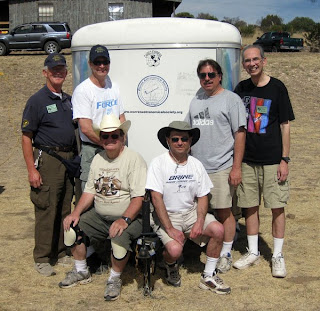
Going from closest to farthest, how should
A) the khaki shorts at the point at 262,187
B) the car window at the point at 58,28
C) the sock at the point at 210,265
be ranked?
the sock at the point at 210,265 → the khaki shorts at the point at 262,187 → the car window at the point at 58,28

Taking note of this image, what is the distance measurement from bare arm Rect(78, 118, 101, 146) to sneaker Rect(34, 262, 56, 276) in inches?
48.8

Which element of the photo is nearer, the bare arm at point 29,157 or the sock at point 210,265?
the sock at point 210,265

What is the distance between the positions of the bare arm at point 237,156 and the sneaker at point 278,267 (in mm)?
805

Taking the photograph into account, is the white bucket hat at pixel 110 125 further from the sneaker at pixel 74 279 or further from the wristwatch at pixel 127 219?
the sneaker at pixel 74 279

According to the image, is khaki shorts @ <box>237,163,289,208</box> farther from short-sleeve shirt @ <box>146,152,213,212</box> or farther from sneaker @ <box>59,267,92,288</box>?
sneaker @ <box>59,267,92,288</box>

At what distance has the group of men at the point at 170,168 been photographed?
4129mm

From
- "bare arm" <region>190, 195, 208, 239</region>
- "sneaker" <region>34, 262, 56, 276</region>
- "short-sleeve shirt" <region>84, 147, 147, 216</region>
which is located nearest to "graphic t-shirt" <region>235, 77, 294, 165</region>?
"bare arm" <region>190, 195, 208, 239</region>

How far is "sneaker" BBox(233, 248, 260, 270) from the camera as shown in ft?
15.5

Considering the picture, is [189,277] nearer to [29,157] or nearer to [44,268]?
[44,268]

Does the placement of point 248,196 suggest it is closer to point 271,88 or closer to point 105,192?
point 271,88

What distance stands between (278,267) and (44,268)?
2.08 metres

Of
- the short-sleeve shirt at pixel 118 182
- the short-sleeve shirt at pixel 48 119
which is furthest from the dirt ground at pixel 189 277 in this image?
the short-sleeve shirt at pixel 48 119

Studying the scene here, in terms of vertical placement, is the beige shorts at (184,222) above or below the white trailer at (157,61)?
below

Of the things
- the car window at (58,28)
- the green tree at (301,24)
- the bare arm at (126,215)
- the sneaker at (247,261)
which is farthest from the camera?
the green tree at (301,24)
